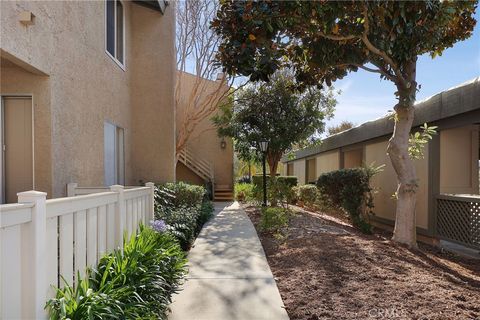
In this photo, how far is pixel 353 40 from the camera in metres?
7.23

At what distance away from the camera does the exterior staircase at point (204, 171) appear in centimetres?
2130

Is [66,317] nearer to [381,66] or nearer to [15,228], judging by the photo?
[15,228]

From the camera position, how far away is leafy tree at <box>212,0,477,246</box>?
18.9ft

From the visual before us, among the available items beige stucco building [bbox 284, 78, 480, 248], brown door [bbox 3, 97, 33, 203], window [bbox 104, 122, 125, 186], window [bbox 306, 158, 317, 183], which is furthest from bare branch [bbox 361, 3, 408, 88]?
window [bbox 306, 158, 317, 183]

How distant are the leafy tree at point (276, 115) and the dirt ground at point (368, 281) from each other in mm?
8933

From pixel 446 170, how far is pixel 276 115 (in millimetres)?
8006

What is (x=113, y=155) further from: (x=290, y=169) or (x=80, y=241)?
(x=290, y=169)

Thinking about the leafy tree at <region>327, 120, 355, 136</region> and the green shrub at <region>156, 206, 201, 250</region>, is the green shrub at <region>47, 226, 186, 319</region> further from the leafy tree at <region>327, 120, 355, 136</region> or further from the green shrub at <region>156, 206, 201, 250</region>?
the leafy tree at <region>327, 120, 355, 136</region>

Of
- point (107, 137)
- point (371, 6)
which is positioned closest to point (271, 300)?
point (371, 6)

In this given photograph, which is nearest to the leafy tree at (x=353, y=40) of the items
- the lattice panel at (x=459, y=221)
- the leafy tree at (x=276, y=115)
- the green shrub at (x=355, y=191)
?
the lattice panel at (x=459, y=221)

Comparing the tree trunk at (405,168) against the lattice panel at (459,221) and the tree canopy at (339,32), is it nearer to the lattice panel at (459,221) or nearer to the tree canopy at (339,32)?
the tree canopy at (339,32)

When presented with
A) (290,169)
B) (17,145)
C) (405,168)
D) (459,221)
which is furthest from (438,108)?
(290,169)

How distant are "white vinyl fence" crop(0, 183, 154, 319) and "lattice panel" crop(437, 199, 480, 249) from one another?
7.29 metres

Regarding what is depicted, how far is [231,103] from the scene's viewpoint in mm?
17391
